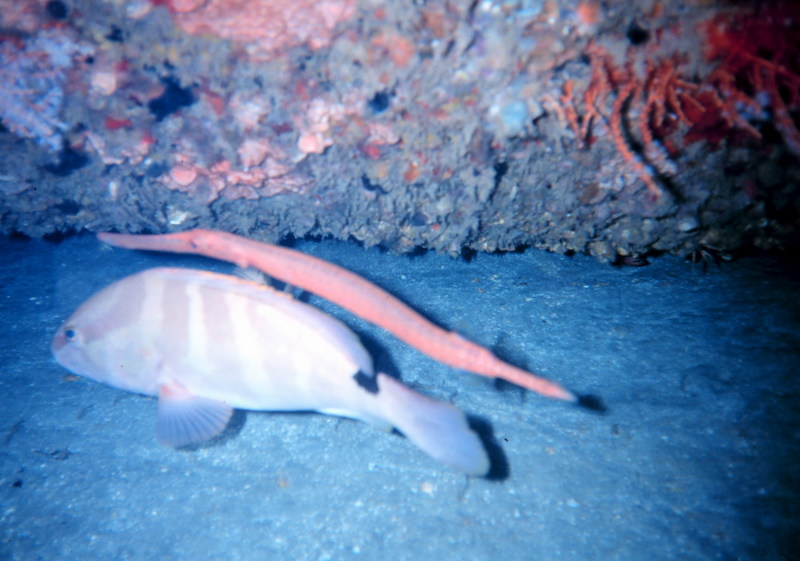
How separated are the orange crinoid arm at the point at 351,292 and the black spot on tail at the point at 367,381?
36 centimetres

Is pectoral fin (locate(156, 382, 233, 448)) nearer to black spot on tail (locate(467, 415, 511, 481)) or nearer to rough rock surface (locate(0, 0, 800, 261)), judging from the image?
rough rock surface (locate(0, 0, 800, 261))

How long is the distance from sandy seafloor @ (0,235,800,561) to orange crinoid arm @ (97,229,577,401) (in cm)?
23

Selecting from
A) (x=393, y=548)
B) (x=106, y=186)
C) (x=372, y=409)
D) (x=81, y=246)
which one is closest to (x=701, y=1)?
(x=372, y=409)

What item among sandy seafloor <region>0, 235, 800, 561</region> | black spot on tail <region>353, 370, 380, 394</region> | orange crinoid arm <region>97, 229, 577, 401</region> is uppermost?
orange crinoid arm <region>97, 229, 577, 401</region>

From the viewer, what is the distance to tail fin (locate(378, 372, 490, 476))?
8.39 feet

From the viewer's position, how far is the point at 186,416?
295 cm

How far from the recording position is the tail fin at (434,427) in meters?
2.56

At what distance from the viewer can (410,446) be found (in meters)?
3.46

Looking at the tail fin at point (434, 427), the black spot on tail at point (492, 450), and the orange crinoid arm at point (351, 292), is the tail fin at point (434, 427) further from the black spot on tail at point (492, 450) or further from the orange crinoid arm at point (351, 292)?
the black spot on tail at point (492, 450)

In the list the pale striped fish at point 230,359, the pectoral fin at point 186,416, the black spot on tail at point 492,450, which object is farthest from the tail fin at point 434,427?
the pectoral fin at point 186,416

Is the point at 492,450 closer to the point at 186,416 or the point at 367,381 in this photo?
the point at 367,381

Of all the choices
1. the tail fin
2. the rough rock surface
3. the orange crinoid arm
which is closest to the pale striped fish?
the tail fin

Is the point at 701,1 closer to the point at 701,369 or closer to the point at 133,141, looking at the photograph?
the point at 701,369

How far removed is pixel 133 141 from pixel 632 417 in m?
4.97
